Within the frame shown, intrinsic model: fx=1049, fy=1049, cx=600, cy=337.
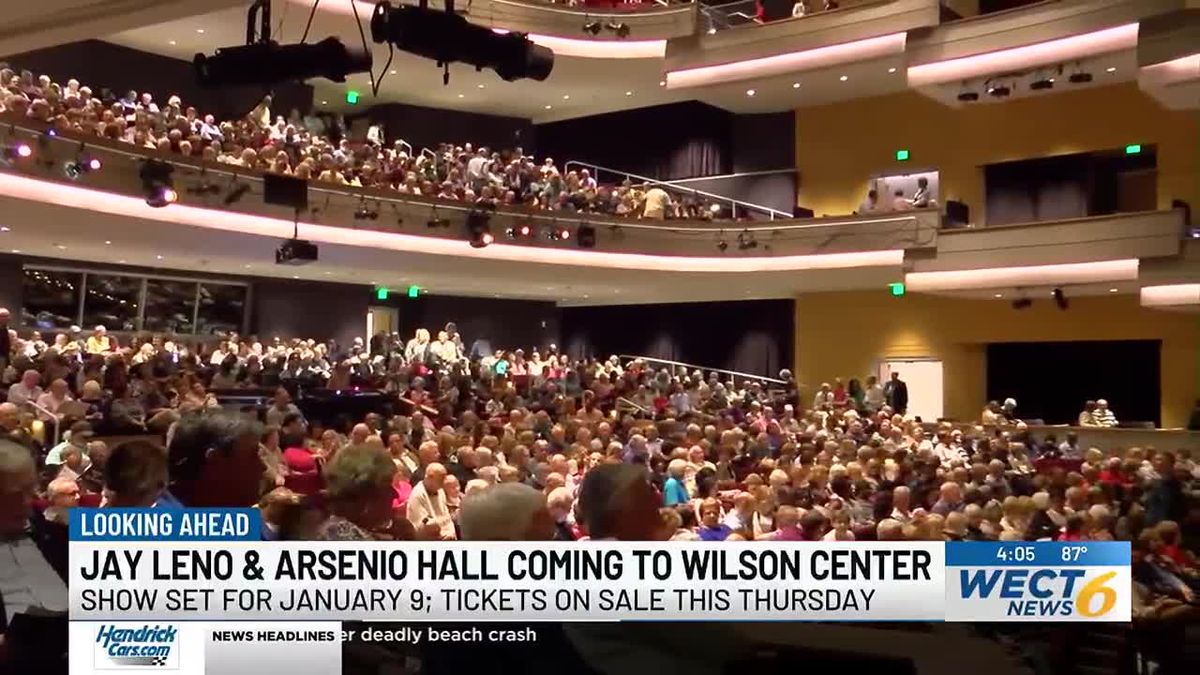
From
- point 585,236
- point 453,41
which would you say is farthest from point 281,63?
point 585,236

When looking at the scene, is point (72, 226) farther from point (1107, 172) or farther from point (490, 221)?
point (1107, 172)

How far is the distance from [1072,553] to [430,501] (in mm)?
2865

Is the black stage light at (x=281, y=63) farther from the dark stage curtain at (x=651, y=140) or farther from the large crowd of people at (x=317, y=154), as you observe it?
the dark stage curtain at (x=651, y=140)

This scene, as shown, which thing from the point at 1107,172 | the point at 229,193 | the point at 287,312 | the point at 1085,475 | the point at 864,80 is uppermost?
the point at 864,80

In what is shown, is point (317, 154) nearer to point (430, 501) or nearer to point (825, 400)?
point (825, 400)

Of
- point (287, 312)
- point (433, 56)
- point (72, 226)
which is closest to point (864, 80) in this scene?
point (287, 312)

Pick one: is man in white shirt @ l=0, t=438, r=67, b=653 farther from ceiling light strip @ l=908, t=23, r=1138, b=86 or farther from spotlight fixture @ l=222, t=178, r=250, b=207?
ceiling light strip @ l=908, t=23, r=1138, b=86

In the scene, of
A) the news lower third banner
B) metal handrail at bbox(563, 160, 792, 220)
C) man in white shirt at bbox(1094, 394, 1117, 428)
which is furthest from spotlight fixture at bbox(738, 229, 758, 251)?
the news lower third banner

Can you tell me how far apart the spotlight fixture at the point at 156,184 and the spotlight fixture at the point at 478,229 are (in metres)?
3.69

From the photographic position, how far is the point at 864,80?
14.5 m

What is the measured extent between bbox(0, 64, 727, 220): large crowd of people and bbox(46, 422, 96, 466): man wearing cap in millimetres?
3944

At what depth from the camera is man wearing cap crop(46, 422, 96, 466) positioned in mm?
4859

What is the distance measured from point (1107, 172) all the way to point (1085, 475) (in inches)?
344

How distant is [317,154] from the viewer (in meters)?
11.6
